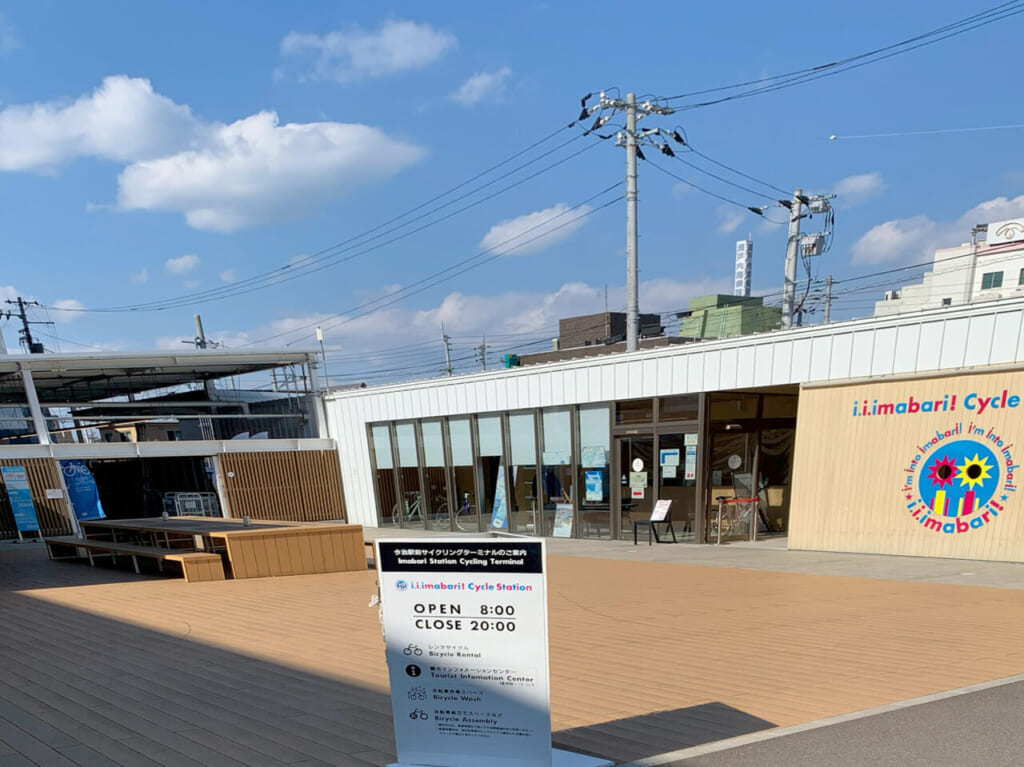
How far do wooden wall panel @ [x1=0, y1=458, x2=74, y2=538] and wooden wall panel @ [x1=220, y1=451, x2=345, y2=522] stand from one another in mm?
4262

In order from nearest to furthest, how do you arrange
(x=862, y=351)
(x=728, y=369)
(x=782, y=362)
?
(x=862, y=351), (x=782, y=362), (x=728, y=369)

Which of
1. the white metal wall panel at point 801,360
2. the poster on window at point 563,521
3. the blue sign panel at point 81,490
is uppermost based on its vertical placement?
the white metal wall panel at point 801,360

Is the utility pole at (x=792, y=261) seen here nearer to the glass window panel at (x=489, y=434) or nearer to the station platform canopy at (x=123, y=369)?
the glass window panel at (x=489, y=434)

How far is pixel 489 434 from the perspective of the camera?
731 inches

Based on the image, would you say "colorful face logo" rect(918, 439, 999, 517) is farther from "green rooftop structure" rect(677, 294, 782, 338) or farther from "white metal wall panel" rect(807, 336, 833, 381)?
"green rooftop structure" rect(677, 294, 782, 338)

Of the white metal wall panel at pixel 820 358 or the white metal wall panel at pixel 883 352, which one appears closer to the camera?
the white metal wall panel at pixel 883 352

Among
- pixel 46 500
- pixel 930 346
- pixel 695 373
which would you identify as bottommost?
pixel 46 500

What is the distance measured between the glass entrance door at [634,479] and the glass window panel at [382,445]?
8.60m

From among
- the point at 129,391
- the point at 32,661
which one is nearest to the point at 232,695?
the point at 32,661

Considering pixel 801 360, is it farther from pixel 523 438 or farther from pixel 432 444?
pixel 432 444

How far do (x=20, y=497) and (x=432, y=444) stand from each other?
1056cm

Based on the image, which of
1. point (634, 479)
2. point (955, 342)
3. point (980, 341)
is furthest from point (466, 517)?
point (980, 341)

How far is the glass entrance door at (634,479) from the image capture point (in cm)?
1508

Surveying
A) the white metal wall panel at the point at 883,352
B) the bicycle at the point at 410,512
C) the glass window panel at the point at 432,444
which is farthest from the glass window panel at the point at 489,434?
the white metal wall panel at the point at 883,352
